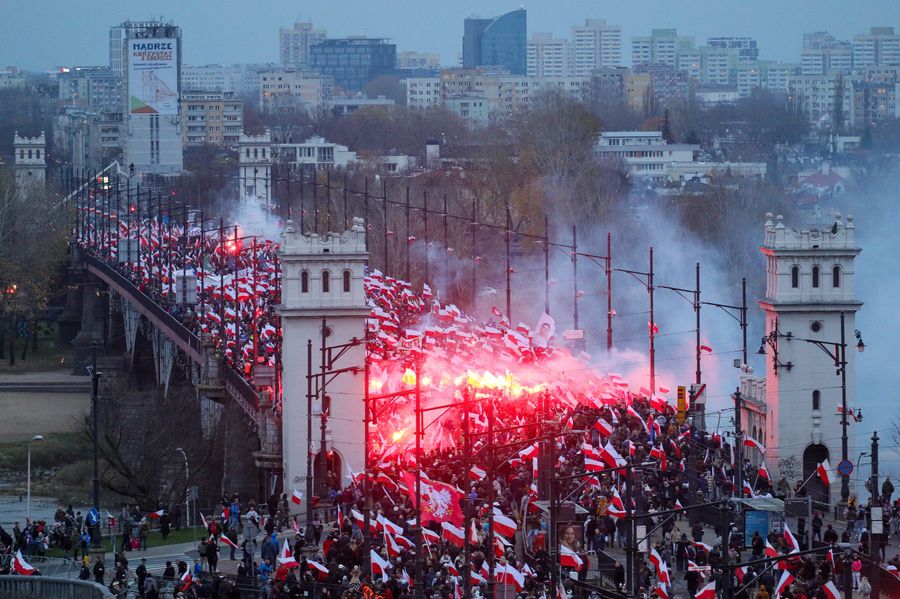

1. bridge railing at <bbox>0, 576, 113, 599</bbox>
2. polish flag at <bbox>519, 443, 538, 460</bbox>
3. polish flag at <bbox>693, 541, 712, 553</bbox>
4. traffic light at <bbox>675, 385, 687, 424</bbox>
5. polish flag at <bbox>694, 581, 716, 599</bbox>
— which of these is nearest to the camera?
polish flag at <bbox>694, 581, 716, 599</bbox>

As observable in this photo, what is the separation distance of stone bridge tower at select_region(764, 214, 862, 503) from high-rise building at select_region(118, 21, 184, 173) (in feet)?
437

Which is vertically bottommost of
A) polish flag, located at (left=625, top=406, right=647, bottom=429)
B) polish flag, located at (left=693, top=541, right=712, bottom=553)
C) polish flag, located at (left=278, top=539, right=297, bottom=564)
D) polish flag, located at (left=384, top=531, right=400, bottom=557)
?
polish flag, located at (left=278, top=539, right=297, bottom=564)

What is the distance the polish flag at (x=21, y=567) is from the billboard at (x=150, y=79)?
14610 centimetres

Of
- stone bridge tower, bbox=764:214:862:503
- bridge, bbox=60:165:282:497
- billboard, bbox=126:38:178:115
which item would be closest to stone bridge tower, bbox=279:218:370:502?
bridge, bbox=60:165:282:497

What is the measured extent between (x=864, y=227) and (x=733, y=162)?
66532mm

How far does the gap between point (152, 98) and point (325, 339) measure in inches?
5375

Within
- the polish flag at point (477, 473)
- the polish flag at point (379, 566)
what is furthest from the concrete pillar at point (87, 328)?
the polish flag at point (379, 566)

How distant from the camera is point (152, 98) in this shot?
193125 millimetres

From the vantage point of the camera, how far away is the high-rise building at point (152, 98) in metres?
190

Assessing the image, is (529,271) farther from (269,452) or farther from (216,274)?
(269,452)

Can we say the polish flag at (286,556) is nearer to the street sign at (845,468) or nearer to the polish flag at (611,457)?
the polish flag at (611,457)

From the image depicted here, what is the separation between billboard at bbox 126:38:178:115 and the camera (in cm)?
19275

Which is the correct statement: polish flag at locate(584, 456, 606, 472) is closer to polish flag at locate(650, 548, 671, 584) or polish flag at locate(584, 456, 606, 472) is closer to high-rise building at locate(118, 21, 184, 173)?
polish flag at locate(650, 548, 671, 584)

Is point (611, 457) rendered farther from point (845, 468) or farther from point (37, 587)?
point (37, 587)
